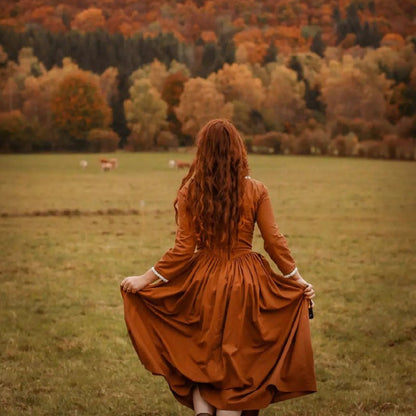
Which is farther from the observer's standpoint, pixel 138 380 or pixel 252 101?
pixel 252 101

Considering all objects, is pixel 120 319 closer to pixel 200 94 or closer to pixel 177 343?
pixel 177 343

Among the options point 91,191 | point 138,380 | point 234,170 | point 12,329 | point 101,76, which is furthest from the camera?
point 101,76

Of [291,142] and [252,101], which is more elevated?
[252,101]

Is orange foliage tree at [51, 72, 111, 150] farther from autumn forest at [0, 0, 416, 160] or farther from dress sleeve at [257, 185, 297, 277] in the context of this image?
dress sleeve at [257, 185, 297, 277]

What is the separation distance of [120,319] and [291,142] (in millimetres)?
27892

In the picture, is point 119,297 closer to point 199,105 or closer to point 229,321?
point 229,321

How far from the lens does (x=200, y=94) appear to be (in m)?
34.1

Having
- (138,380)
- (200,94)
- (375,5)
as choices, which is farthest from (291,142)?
(138,380)

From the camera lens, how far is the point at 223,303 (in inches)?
128

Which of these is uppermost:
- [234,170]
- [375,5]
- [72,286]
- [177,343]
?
[375,5]

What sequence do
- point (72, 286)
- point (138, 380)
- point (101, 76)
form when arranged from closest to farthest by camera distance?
1. point (138, 380)
2. point (72, 286)
3. point (101, 76)

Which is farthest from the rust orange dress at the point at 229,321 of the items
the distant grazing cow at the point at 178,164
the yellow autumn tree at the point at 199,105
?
the yellow autumn tree at the point at 199,105

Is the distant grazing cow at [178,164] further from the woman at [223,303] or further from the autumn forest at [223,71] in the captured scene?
the woman at [223,303]

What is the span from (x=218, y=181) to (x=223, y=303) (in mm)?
638
